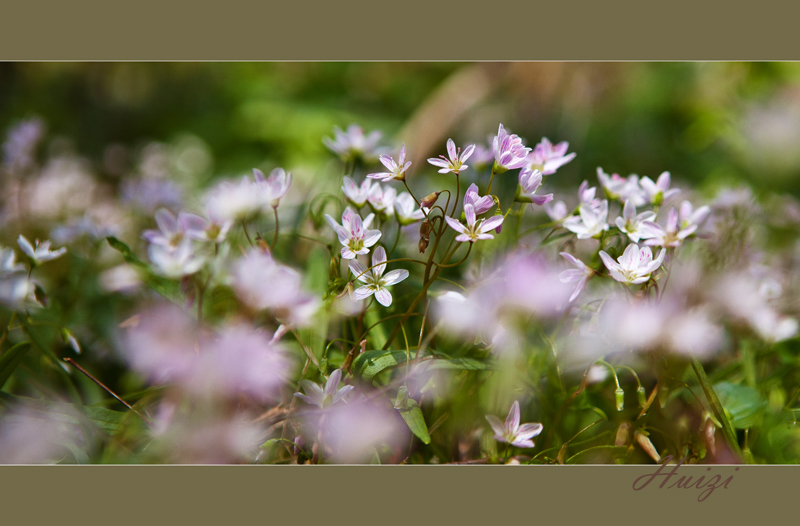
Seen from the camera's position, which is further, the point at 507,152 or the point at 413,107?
the point at 413,107

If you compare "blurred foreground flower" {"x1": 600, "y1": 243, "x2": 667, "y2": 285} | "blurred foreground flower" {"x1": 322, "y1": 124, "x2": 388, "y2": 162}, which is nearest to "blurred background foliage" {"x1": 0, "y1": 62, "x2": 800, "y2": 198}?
"blurred foreground flower" {"x1": 322, "y1": 124, "x2": 388, "y2": 162}

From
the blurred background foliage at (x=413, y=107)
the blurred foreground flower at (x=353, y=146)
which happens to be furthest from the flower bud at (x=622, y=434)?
the blurred background foliage at (x=413, y=107)

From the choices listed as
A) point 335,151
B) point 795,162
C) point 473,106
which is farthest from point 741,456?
point 473,106

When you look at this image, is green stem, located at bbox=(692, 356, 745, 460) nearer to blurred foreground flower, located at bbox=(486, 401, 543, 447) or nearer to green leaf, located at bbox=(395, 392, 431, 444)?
blurred foreground flower, located at bbox=(486, 401, 543, 447)

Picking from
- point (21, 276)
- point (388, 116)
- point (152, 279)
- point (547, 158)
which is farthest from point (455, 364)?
point (388, 116)

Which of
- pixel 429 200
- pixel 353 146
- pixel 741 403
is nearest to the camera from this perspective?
pixel 429 200

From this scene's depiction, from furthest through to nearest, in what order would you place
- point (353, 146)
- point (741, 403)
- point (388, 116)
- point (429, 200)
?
point (388, 116) → point (353, 146) → point (741, 403) → point (429, 200)
